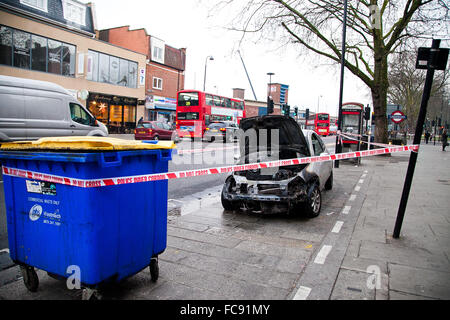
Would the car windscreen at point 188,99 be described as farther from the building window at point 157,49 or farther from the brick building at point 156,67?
the building window at point 157,49

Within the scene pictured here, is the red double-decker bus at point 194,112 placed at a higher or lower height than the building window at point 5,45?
lower

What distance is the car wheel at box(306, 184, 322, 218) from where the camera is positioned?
217 inches

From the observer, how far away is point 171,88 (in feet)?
128

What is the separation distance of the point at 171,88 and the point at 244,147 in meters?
33.8

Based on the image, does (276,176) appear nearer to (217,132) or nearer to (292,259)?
(292,259)

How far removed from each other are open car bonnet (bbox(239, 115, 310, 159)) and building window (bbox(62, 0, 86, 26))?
24635 millimetres

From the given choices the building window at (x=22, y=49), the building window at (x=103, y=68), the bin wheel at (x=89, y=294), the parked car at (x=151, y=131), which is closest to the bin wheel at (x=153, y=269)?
the bin wheel at (x=89, y=294)

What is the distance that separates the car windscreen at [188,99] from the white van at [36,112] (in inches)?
573

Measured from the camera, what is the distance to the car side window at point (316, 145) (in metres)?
6.64

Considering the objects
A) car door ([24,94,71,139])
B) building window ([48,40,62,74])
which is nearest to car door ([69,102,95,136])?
car door ([24,94,71,139])

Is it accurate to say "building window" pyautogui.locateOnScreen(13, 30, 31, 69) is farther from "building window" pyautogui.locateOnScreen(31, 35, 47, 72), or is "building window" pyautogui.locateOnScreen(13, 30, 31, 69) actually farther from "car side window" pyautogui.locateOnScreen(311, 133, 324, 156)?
"car side window" pyautogui.locateOnScreen(311, 133, 324, 156)

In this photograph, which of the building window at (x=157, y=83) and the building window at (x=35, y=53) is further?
the building window at (x=157, y=83)
